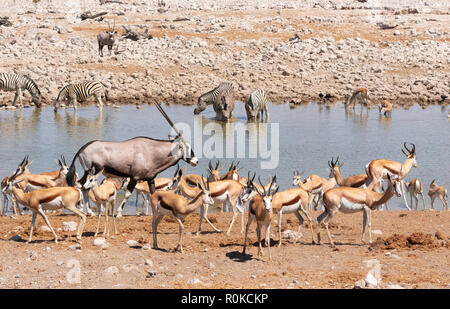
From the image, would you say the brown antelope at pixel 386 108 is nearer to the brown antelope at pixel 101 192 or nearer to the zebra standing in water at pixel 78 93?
the zebra standing in water at pixel 78 93

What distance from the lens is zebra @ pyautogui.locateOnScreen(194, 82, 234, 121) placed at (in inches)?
1086

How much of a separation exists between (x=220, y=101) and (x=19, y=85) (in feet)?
24.9

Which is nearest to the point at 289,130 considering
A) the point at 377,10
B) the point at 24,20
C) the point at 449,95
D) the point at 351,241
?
the point at 449,95

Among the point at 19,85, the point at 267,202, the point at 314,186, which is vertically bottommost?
the point at 314,186

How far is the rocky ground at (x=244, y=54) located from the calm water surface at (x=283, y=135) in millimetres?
1866

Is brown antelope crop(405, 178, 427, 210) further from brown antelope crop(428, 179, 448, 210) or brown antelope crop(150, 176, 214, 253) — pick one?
brown antelope crop(150, 176, 214, 253)

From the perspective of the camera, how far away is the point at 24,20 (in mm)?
40938

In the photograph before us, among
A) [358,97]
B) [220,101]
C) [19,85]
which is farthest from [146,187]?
[358,97]

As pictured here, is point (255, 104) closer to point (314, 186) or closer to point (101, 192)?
A: point (314, 186)

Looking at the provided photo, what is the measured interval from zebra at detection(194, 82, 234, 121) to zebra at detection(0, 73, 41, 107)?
6100 millimetres

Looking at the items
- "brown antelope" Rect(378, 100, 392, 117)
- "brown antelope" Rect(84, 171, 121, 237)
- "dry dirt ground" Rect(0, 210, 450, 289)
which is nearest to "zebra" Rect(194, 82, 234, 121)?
"brown antelope" Rect(378, 100, 392, 117)

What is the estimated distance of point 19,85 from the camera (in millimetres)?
28453

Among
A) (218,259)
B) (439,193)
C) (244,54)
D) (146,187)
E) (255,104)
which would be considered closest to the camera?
(218,259)
